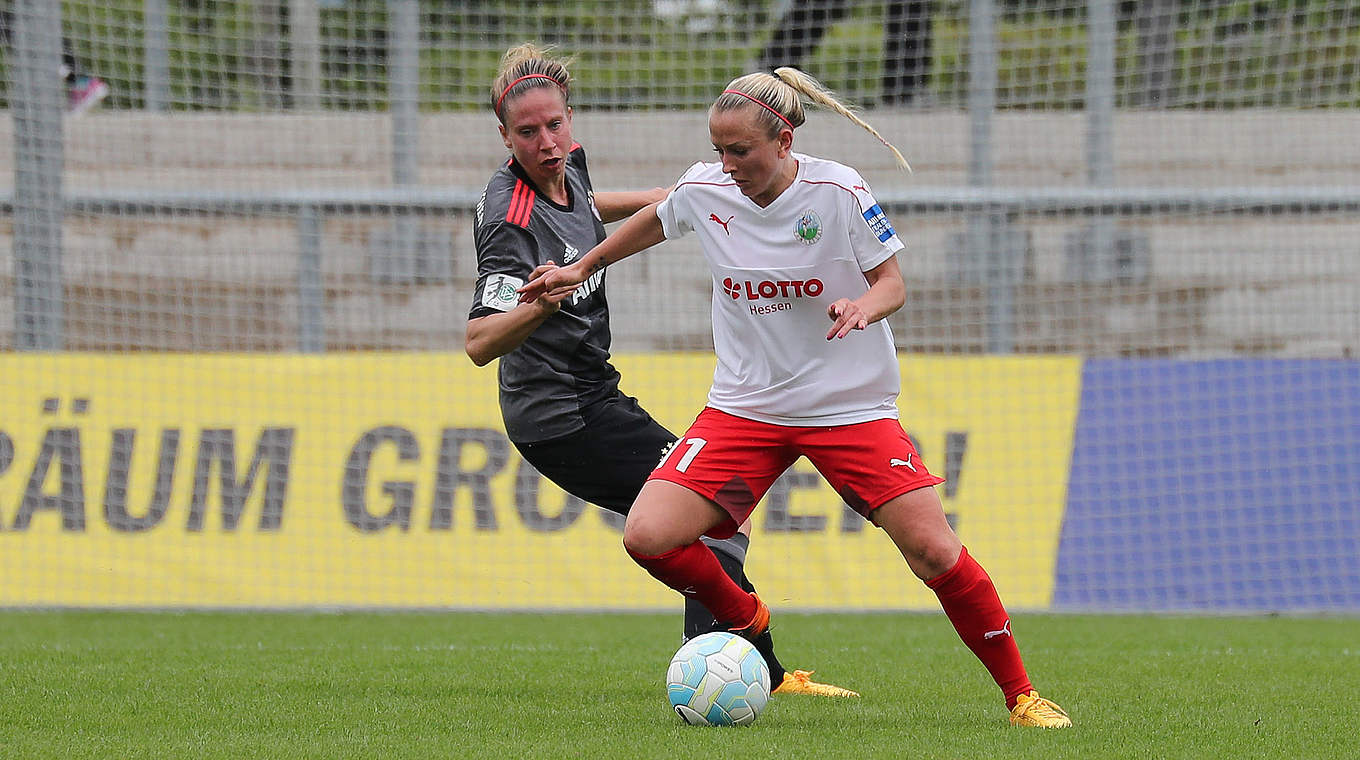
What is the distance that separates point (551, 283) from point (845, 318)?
3.08ft

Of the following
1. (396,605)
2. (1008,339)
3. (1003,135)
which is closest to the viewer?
(396,605)

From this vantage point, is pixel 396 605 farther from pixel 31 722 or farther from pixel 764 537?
pixel 31 722

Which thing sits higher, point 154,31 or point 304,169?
point 154,31

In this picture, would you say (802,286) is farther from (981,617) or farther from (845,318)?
(981,617)

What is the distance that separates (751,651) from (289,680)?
1.87 metres

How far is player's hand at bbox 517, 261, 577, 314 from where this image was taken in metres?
4.36

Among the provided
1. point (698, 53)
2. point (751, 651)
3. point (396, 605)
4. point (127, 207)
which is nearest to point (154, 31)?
point (127, 207)

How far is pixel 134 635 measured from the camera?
6.85 m

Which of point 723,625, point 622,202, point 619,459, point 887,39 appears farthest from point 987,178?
point 723,625

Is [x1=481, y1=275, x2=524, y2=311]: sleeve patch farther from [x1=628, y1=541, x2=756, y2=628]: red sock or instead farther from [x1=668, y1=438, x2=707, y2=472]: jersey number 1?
[x1=628, y1=541, x2=756, y2=628]: red sock

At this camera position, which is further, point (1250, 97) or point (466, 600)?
point (1250, 97)

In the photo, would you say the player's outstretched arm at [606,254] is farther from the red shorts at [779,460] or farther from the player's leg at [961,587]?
the player's leg at [961,587]

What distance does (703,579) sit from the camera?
177 inches

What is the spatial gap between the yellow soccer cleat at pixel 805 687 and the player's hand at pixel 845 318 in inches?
64.1
